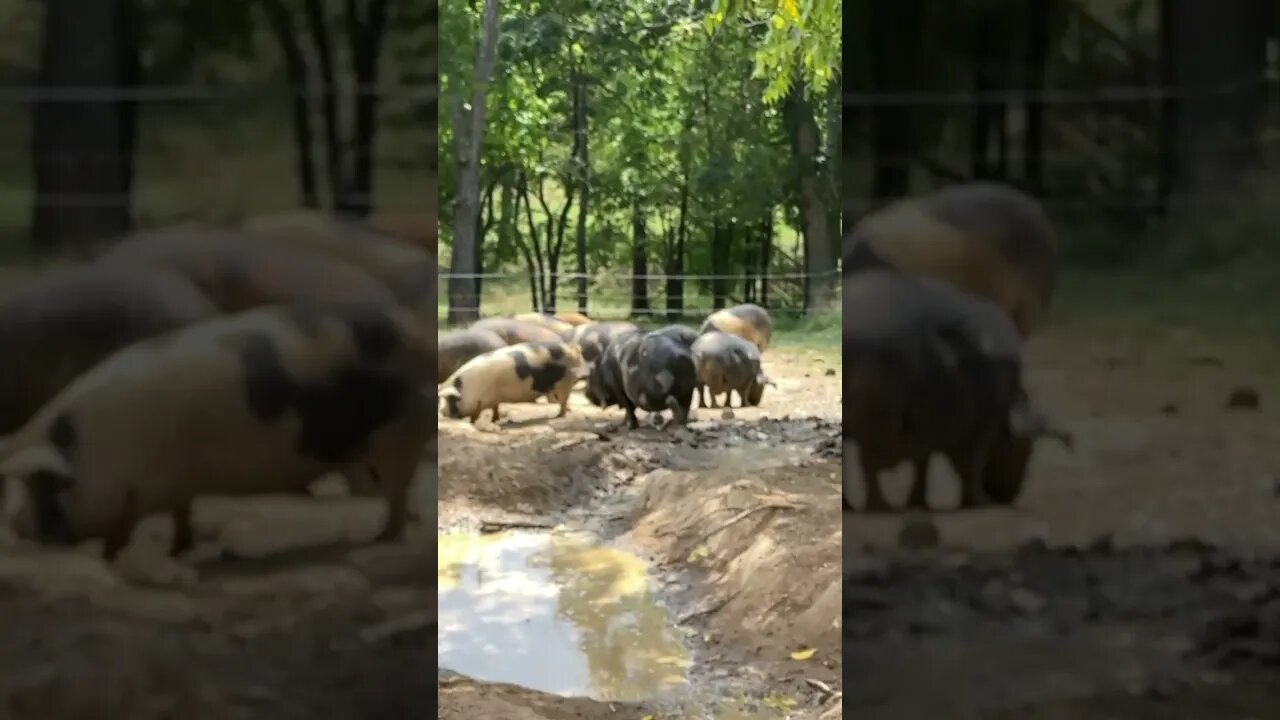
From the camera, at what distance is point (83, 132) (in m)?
2.03

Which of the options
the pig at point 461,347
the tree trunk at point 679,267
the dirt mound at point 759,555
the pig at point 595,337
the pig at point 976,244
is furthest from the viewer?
the tree trunk at point 679,267

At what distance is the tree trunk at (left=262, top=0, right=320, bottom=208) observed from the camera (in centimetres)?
204

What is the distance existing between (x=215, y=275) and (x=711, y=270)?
31.2 ft

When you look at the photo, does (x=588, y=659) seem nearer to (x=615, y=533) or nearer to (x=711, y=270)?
(x=615, y=533)

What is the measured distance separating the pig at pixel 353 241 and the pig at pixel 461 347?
743cm

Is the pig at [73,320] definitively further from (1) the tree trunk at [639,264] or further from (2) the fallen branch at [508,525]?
(1) the tree trunk at [639,264]

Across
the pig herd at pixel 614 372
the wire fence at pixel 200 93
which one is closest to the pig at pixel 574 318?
the pig herd at pixel 614 372

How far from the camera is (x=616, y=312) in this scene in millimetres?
11977

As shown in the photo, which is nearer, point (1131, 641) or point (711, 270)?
point (1131, 641)

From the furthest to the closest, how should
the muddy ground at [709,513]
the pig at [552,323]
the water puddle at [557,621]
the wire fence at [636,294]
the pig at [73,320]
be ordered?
the pig at [552,323], the wire fence at [636,294], the water puddle at [557,621], the muddy ground at [709,513], the pig at [73,320]

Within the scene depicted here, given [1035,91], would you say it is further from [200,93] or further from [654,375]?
[654,375]

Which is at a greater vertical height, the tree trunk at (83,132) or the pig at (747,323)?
the tree trunk at (83,132)

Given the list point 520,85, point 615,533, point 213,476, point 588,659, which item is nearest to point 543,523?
point 615,533

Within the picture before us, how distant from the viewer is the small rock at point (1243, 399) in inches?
85.0
